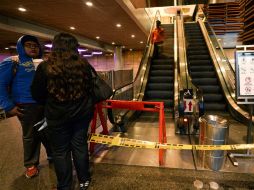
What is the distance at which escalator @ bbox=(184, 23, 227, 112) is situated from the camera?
17.3 feet

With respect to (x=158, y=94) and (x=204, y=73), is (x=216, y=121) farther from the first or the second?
(x=204, y=73)

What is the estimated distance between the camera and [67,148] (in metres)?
2.14

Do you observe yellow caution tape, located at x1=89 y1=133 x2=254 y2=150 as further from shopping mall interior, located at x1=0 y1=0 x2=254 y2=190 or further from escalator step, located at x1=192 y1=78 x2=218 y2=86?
escalator step, located at x1=192 y1=78 x2=218 y2=86

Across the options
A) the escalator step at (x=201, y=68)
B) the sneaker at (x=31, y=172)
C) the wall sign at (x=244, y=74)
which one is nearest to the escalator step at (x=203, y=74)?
the escalator step at (x=201, y=68)

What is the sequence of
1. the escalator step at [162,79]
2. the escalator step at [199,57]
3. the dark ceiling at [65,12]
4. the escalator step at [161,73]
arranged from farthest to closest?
the escalator step at [199,57] → the escalator step at [161,73] → the escalator step at [162,79] → the dark ceiling at [65,12]

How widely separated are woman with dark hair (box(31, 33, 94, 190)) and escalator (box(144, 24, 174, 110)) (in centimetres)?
376

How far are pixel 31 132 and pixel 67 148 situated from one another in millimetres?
712

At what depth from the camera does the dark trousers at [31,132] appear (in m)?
2.48

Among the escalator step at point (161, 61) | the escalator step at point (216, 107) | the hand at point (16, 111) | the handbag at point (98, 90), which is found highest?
the escalator step at point (161, 61)

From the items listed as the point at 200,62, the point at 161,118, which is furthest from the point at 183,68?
the point at 161,118

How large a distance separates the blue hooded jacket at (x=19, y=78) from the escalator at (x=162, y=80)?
3.86 metres

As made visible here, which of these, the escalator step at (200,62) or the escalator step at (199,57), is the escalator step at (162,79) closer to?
the escalator step at (200,62)

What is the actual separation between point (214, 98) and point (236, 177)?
325 cm

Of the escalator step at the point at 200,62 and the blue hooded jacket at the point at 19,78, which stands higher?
the escalator step at the point at 200,62
